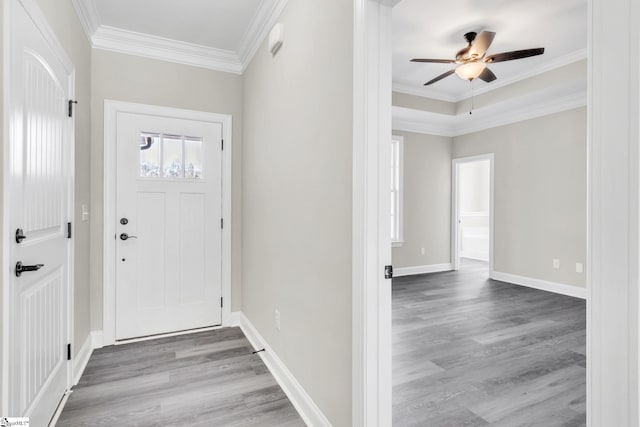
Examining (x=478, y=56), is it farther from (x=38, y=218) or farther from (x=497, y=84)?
(x=38, y=218)

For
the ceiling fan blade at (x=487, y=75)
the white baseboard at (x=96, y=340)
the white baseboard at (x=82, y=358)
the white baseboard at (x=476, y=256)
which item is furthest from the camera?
the white baseboard at (x=476, y=256)

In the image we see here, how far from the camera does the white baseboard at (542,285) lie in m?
4.49

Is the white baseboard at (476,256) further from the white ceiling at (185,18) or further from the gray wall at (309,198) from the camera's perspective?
the white ceiling at (185,18)

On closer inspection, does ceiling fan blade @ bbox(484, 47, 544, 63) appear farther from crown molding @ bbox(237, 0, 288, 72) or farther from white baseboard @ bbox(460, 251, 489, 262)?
white baseboard @ bbox(460, 251, 489, 262)

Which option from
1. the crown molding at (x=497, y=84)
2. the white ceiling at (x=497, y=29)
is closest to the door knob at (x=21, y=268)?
the white ceiling at (x=497, y=29)

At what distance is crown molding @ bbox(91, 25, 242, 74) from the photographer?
2.95m

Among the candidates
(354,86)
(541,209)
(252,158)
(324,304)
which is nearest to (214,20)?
(252,158)

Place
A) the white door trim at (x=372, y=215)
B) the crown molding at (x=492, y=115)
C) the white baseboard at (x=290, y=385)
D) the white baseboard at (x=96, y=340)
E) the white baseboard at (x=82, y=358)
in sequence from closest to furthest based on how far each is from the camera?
the white door trim at (x=372, y=215)
the white baseboard at (x=290, y=385)
the white baseboard at (x=82, y=358)
the white baseboard at (x=96, y=340)
the crown molding at (x=492, y=115)

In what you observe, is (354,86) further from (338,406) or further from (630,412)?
(338,406)

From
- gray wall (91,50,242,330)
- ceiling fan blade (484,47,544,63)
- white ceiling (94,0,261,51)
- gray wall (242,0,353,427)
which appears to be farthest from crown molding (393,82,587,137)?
gray wall (242,0,353,427)

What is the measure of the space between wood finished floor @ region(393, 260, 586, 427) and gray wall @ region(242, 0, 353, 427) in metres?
0.71

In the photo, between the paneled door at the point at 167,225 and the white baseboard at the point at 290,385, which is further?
the paneled door at the point at 167,225

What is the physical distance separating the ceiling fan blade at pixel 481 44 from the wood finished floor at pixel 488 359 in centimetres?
274

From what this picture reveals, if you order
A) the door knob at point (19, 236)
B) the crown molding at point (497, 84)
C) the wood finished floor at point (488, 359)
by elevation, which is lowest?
the wood finished floor at point (488, 359)
